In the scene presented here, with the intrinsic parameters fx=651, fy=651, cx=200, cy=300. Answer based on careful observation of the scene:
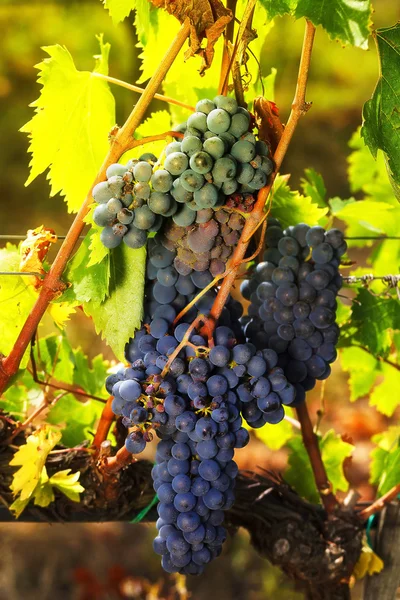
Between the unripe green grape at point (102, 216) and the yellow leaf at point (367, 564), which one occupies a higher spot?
the unripe green grape at point (102, 216)

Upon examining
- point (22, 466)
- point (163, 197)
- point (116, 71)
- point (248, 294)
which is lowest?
point (116, 71)

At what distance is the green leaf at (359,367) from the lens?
0.87 metres

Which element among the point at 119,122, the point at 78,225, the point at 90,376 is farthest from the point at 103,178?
the point at 119,122

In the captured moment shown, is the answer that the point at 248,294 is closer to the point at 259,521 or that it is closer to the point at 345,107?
the point at 259,521

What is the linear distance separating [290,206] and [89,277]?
0.83 ft

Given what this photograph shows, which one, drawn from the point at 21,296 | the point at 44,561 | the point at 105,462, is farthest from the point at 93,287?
the point at 44,561

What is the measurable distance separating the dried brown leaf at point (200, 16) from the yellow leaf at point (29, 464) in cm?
39

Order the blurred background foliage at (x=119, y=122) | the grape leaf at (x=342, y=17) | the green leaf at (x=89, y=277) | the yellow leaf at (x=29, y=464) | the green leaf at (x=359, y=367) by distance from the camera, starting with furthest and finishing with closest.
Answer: the blurred background foliage at (x=119, y=122), the green leaf at (x=359, y=367), the yellow leaf at (x=29, y=464), the green leaf at (x=89, y=277), the grape leaf at (x=342, y=17)

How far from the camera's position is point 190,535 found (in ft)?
1.70

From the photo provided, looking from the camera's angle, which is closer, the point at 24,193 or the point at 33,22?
the point at 33,22

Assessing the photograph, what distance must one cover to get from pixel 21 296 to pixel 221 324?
19cm

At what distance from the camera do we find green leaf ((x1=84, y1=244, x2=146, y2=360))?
530mm

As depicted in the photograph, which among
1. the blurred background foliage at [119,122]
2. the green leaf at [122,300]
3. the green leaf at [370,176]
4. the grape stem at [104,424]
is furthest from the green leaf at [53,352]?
the blurred background foliage at [119,122]

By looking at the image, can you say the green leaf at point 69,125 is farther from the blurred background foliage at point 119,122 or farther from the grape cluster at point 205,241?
the blurred background foliage at point 119,122
